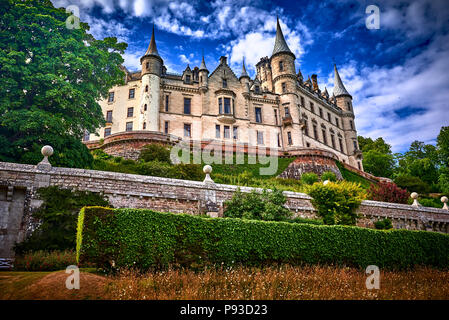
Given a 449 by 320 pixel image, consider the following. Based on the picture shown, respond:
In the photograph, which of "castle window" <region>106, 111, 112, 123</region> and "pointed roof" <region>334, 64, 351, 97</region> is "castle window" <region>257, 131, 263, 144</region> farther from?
"pointed roof" <region>334, 64, 351, 97</region>

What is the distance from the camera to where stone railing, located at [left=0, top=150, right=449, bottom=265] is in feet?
36.5

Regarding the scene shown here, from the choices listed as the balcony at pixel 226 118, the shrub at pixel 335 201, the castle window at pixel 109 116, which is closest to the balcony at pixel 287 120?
the balcony at pixel 226 118

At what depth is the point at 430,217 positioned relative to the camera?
21797mm

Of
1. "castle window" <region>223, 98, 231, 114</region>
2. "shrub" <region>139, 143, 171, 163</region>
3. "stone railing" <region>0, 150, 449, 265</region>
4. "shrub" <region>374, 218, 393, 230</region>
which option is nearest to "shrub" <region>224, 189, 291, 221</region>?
"stone railing" <region>0, 150, 449, 265</region>

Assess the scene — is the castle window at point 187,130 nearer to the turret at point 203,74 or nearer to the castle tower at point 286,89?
the turret at point 203,74

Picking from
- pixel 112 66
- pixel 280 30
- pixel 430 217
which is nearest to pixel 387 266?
pixel 430 217

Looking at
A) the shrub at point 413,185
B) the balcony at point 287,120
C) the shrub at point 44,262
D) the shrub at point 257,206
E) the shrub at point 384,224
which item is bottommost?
the shrub at point 44,262

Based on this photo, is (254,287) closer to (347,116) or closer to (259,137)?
(259,137)

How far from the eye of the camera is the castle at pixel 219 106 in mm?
36344

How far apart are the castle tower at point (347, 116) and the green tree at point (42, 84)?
47.9m

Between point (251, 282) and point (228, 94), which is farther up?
point (228, 94)

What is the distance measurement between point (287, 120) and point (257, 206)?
30.0 meters

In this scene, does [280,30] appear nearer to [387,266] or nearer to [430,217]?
[430,217]
